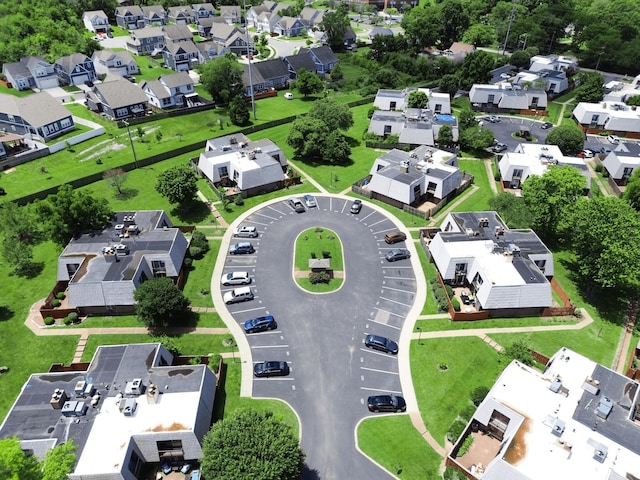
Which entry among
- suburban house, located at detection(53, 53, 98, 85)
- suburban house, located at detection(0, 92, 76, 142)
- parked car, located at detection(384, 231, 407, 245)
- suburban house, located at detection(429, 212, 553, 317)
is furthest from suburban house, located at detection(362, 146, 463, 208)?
suburban house, located at detection(53, 53, 98, 85)

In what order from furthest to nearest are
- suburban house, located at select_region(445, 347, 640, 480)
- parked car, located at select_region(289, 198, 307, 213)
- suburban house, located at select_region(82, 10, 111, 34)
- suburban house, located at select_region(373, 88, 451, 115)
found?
1. suburban house, located at select_region(82, 10, 111, 34)
2. suburban house, located at select_region(373, 88, 451, 115)
3. parked car, located at select_region(289, 198, 307, 213)
4. suburban house, located at select_region(445, 347, 640, 480)

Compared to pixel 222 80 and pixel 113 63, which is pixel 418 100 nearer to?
pixel 222 80

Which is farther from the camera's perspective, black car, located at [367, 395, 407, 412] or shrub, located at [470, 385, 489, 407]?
shrub, located at [470, 385, 489, 407]

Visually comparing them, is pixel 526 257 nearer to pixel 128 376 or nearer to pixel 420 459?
pixel 420 459

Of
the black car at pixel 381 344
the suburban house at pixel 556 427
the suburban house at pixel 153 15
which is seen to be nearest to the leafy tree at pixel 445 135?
the black car at pixel 381 344

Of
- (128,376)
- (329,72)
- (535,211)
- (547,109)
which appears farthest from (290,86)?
(128,376)

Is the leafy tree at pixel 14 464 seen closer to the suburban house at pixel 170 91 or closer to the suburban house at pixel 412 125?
the suburban house at pixel 412 125

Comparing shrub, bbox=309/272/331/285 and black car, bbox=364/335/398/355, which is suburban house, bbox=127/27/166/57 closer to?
shrub, bbox=309/272/331/285
